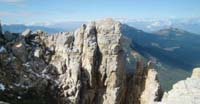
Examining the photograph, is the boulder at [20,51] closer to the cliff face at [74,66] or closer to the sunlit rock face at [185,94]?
the cliff face at [74,66]

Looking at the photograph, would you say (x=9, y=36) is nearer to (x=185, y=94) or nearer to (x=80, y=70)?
(x=80, y=70)

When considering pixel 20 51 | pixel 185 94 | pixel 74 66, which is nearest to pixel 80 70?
pixel 74 66

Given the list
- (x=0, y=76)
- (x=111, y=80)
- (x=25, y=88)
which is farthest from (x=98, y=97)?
(x=0, y=76)

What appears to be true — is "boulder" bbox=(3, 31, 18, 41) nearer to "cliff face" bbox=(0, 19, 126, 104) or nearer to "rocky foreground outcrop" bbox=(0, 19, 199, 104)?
"rocky foreground outcrop" bbox=(0, 19, 199, 104)

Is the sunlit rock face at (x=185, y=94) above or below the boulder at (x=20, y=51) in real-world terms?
above

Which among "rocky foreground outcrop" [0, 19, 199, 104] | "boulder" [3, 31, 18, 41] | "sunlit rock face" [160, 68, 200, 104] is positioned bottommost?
"rocky foreground outcrop" [0, 19, 199, 104]

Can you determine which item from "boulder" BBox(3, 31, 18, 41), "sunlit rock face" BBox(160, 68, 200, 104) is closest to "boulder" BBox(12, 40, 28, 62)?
"boulder" BBox(3, 31, 18, 41)

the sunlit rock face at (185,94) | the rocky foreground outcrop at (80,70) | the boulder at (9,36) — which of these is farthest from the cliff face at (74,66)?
the sunlit rock face at (185,94)

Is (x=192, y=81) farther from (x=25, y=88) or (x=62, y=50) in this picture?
(x=62, y=50)
